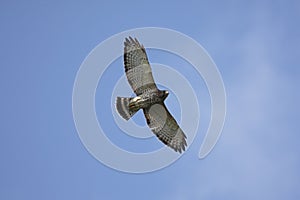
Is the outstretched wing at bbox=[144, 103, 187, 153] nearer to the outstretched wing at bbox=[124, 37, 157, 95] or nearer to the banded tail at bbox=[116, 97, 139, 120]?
the banded tail at bbox=[116, 97, 139, 120]

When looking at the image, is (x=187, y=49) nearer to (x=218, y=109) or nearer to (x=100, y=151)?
(x=218, y=109)

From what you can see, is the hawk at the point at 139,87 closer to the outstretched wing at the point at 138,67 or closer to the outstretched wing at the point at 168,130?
the outstretched wing at the point at 138,67

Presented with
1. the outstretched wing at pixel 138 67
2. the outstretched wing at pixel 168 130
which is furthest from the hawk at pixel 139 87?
the outstretched wing at pixel 168 130

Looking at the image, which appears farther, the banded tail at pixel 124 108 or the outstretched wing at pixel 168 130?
the outstretched wing at pixel 168 130

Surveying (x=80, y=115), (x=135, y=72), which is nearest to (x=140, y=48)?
(x=135, y=72)

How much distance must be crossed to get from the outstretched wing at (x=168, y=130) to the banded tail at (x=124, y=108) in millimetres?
756

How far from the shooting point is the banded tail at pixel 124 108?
25.0 m

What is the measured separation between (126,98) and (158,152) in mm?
2011

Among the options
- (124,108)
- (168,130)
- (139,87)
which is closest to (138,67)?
(139,87)

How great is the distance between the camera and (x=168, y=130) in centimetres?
2586

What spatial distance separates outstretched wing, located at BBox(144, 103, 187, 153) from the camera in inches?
1011

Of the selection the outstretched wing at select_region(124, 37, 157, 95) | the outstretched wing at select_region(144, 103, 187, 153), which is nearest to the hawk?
the outstretched wing at select_region(124, 37, 157, 95)

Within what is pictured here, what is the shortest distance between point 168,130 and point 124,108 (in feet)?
5.35

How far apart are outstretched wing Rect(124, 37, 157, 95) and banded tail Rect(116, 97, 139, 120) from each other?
0.41 meters
